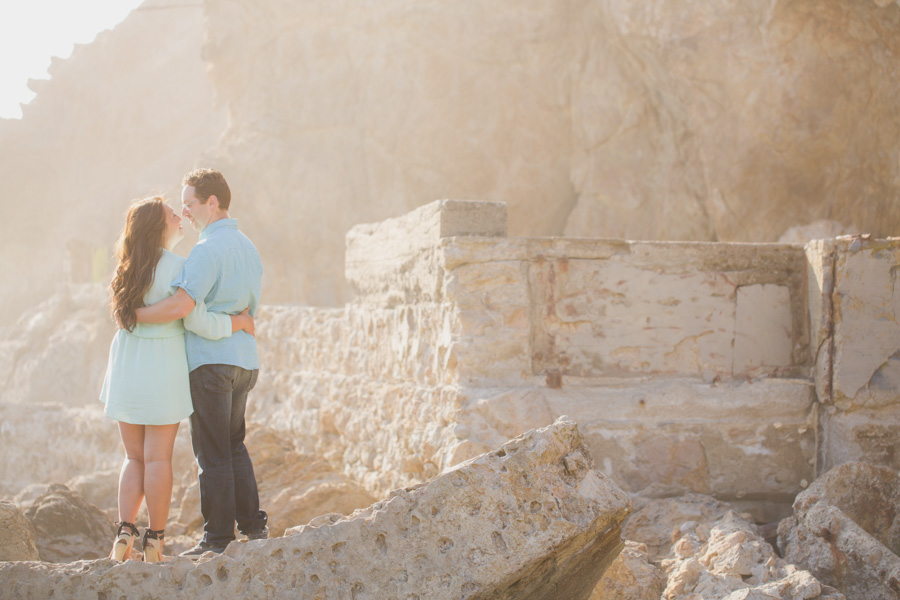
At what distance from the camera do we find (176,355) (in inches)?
115

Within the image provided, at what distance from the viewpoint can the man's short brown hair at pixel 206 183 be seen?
10.0 ft

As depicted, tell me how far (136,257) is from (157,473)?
2.59 ft

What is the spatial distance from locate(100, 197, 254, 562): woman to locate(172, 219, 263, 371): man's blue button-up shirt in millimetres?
57

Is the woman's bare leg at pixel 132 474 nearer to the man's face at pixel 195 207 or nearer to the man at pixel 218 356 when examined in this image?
the man at pixel 218 356

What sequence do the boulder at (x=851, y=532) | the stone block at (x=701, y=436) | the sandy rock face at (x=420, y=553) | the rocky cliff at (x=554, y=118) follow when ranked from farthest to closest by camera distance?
the rocky cliff at (x=554, y=118), the stone block at (x=701, y=436), the boulder at (x=851, y=532), the sandy rock face at (x=420, y=553)

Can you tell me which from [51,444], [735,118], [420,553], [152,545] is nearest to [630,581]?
[420,553]

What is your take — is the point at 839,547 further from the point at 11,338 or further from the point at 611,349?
the point at 11,338

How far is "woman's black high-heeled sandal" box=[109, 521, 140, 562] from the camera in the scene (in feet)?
9.07

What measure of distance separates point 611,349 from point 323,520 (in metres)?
2.26

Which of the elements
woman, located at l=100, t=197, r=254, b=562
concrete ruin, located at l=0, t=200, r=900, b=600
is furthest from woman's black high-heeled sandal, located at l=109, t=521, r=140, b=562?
concrete ruin, located at l=0, t=200, r=900, b=600

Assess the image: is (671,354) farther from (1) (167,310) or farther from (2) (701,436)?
(1) (167,310)

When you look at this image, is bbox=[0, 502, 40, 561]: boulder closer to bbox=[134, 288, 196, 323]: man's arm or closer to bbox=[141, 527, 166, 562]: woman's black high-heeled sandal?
bbox=[141, 527, 166, 562]: woman's black high-heeled sandal

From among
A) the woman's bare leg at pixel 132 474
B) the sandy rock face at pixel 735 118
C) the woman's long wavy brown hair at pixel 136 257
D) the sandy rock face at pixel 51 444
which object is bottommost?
the sandy rock face at pixel 51 444

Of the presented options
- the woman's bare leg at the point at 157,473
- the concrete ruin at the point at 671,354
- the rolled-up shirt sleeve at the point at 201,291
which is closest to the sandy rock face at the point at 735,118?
the concrete ruin at the point at 671,354
